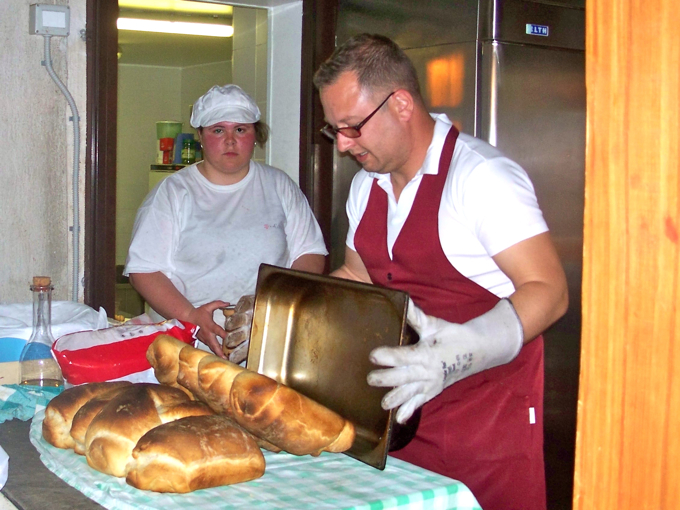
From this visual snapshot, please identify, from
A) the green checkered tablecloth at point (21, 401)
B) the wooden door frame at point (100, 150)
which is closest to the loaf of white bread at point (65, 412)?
the green checkered tablecloth at point (21, 401)

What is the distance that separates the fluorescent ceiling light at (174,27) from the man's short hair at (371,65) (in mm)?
4560

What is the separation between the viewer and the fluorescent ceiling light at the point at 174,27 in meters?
5.80

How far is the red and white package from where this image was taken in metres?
1.50

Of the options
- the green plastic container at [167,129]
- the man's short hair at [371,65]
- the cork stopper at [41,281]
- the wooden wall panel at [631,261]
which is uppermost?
the green plastic container at [167,129]

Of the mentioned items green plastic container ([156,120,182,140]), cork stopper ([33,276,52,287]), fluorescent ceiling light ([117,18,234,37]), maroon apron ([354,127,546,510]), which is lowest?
maroon apron ([354,127,546,510])

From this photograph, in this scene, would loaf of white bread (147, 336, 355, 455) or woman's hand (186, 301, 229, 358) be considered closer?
loaf of white bread (147, 336, 355, 455)

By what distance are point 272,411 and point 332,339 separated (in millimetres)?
285

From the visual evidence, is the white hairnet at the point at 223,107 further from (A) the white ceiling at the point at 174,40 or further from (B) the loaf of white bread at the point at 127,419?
(B) the loaf of white bread at the point at 127,419

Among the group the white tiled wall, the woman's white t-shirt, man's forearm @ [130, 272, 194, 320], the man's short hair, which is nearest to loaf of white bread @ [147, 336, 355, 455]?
the man's short hair

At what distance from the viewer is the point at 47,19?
259cm

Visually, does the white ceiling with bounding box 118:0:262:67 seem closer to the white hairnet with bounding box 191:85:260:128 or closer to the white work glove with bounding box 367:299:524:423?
the white hairnet with bounding box 191:85:260:128

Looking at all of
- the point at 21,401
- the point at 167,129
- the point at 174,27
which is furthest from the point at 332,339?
the point at 167,129

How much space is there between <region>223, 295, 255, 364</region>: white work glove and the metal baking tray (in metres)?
0.18

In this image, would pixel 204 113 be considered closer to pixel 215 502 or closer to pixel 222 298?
pixel 222 298
